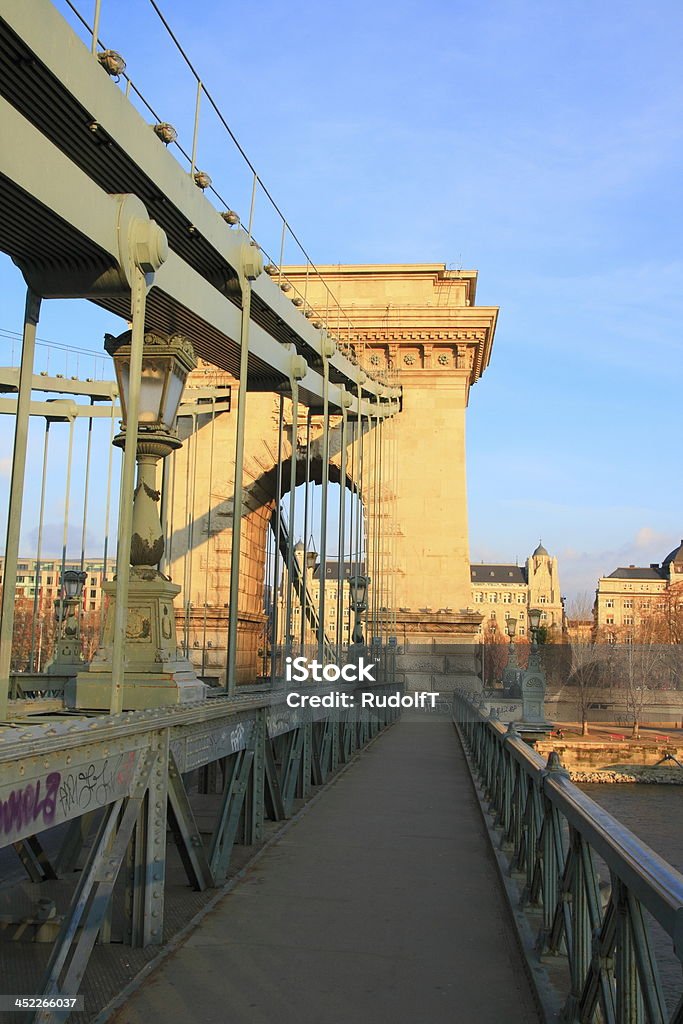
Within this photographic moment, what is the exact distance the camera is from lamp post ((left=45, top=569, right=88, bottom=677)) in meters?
16.5

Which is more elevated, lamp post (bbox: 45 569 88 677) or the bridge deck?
lamp post (bbox: 45 569 88 677)

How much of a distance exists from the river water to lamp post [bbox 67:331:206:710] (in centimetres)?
1852

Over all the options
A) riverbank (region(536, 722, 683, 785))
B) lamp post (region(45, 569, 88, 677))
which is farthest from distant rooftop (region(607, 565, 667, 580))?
lamp post (region(45, 569, 88, 677))

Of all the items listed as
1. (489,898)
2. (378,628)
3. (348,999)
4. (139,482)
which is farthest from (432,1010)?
(378,628)

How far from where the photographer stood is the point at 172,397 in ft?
21.8

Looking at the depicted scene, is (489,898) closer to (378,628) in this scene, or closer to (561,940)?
(561,940)

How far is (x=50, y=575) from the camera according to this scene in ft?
112

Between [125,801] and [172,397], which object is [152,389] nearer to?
[172,397]

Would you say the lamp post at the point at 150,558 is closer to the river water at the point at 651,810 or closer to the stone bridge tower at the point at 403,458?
the river water at the point at 651,810

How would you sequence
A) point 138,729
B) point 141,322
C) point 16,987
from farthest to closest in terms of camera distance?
point 141,322
point 138,729
point 16,987

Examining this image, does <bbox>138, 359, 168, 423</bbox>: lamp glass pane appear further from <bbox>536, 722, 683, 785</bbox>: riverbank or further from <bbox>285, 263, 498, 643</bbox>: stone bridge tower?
<bbox>536, 722, 683, 785</bbox>: riverbank

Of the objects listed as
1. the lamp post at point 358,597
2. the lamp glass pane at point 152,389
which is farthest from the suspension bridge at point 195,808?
the lamp post at point 358,597

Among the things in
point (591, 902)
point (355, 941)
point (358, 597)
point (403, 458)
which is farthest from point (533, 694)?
point (591, 902)

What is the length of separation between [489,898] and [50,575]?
29480 millimetres
